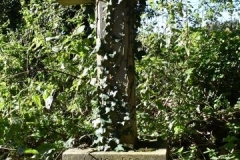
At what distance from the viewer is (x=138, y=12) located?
3.07 meters

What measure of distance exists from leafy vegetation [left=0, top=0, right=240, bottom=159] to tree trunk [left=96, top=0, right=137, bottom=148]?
521 millimetres

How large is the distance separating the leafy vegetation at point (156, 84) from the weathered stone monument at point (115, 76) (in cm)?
52

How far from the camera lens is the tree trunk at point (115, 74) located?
9.40 ft

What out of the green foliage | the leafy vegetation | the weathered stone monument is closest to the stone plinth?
the weathered stone monument

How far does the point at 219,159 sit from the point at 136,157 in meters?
1.81

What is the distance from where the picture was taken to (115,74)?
114 inches

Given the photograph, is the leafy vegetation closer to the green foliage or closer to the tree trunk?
the green foliage

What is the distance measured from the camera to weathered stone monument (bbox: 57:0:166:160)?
9.38 feet

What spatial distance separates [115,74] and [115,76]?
1 cm

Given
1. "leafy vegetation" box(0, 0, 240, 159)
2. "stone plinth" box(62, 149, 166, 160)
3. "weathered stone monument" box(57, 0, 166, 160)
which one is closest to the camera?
"stone plinth" box(62, 149, 166, 160)

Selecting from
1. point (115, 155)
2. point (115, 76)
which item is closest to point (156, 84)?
point (115, 76)

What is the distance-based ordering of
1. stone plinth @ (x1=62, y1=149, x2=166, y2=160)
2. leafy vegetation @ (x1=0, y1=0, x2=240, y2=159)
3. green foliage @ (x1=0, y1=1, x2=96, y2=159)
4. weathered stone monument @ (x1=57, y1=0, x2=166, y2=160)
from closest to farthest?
stone plinth @ (x1=62, y1=149, x2=166, y2=160), weathered stone monument @ (x1=57, y1=0, x2=166, y2=160), green foliage @ (x1=0, y1=1, x2=96, y2=159), leafy vegetation @ (x1=0, y1=0, x2=240, y2=159)

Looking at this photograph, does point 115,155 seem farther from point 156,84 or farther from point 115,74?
point 156,84

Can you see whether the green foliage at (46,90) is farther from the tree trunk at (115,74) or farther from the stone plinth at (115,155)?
the tree trunk at (115,74)
